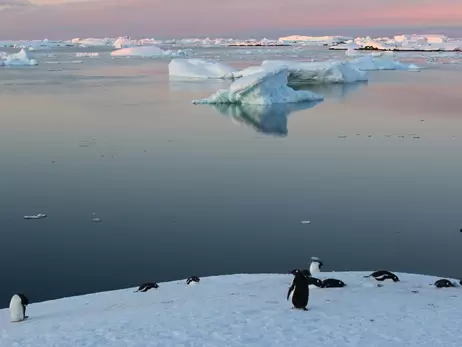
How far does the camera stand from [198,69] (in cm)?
3388

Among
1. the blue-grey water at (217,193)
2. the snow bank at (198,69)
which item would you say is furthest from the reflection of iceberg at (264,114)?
the snow bank at (198,69)

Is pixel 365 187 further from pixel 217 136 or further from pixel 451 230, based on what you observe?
pixel 217 136

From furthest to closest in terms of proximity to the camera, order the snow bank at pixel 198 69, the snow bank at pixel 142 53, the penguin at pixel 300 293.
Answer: the snow bank at pixel 142 53, the snow bank at pixel 198 69, the penguin at pixel 300 293

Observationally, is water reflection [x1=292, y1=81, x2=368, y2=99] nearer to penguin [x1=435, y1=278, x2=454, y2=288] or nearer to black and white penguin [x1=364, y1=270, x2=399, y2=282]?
black and white penguin [x1=364, y1=270, x2=399, y2=282]

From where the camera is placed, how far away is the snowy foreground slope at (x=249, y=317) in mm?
4902

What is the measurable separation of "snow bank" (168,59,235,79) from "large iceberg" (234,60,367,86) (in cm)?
217

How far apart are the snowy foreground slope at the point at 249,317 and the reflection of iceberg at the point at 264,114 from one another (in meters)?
10.7

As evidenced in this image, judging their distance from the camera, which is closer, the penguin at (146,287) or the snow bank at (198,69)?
the penguin at (146,287)

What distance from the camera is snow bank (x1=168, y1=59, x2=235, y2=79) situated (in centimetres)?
3272

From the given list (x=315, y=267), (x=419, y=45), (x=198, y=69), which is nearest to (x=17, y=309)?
(x=315, y=267)

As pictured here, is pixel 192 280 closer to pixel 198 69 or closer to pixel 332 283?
pixel 332 283

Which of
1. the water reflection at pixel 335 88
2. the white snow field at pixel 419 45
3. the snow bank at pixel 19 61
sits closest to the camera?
the water reflection at pixel 335 88

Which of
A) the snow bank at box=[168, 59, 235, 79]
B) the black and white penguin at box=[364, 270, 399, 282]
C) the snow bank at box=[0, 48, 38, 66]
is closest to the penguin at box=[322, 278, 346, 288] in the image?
the black and white penguin at box=[364, 270, 399, 282]

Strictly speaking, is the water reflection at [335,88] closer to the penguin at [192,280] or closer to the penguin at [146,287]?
the penguin at [192,280]
